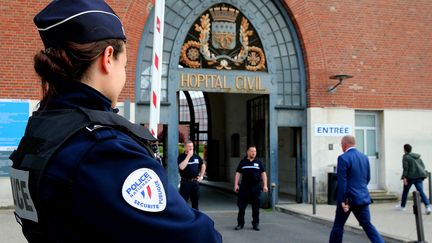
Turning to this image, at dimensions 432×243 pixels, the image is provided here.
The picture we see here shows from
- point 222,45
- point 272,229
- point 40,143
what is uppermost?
point 222,45

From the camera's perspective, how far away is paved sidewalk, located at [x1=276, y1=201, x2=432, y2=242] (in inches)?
349

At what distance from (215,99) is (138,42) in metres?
10.8

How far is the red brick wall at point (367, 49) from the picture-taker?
13.9 m

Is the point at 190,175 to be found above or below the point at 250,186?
above

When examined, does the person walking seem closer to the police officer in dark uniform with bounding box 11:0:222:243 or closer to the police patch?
the police officer in dark uniform with bounding box 11:0:222:243

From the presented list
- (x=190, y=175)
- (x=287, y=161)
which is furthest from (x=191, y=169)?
(x=287, y=161)

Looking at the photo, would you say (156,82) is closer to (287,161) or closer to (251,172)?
(251,172)

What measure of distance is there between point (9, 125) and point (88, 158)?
11436 mm

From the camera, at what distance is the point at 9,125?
11.4m

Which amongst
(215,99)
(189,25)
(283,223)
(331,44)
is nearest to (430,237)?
(283,223)

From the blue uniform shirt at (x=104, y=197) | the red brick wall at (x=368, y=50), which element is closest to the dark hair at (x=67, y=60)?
the blue uniform shirt at (x=104, y=197)

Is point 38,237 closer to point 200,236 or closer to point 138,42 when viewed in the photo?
point 200,236

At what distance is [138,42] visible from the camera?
12594 millimetres

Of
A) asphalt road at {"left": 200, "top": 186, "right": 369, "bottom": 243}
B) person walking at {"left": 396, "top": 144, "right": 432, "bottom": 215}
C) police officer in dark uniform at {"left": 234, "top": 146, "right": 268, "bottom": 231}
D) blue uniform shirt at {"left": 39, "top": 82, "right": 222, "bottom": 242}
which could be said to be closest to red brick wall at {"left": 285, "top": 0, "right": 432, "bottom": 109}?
person walking at {"left": 396, "top": 144, "right": 432, "bottom": 215}
